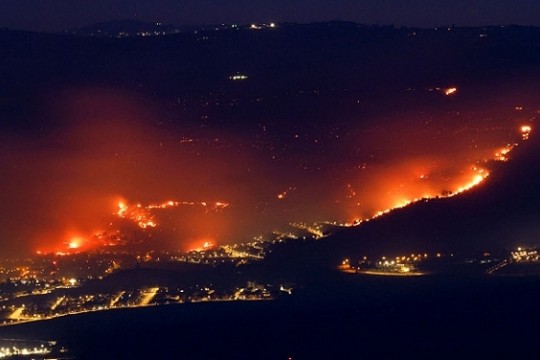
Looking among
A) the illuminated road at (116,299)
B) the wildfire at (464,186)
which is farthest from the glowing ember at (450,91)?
the illuminated road at (116,299)

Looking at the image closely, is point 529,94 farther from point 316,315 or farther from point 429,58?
point 316,315

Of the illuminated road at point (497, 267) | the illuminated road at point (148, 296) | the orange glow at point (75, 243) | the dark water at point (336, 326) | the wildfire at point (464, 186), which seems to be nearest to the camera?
the dark water at point (336, 326)

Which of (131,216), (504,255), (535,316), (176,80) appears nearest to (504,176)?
(504,255)

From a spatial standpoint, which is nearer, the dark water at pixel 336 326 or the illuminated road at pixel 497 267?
the dark water at pixel 336 326

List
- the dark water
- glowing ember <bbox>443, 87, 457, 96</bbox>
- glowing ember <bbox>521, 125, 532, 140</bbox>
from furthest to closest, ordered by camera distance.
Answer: glowing ember <bbox>443, 87, 457, 96</bbox> → glowing ember <bbox>521, 125, 532, 140</bbox> → the dark water

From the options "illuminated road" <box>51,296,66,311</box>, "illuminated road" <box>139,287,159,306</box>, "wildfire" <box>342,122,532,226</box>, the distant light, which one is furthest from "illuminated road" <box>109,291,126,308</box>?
the distant light

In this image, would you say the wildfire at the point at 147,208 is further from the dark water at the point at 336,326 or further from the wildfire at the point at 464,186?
the dark water at the point at 336,326

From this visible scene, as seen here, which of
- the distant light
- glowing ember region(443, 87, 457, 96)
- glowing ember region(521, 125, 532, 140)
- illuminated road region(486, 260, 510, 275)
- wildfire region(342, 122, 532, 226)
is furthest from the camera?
glowing ember region(443, 87, 457, 96)

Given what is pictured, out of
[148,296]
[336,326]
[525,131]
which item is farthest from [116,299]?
[525,131]

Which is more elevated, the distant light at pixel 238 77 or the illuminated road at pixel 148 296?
the distant light at pixel 238 77

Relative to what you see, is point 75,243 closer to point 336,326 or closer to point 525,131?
point 336,326

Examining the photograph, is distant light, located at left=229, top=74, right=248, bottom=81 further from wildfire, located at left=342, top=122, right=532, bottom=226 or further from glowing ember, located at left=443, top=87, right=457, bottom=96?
wildfire, located at left=342, top=122, right=532, bottom=226
